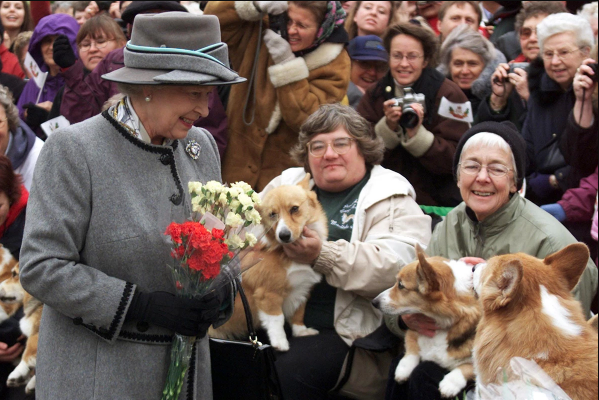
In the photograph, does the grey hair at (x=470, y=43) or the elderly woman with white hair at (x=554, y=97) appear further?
the grey hair at (x=470, y=43)

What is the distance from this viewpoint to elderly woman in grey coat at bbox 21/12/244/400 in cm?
254

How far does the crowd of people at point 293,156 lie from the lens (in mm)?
2615

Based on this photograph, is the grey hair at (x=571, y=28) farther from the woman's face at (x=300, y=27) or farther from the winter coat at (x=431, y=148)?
the woman's face at (x=300, y=27)

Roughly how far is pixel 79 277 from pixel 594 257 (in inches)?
141

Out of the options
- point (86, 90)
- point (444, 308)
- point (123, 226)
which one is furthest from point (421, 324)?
point (86, 90)

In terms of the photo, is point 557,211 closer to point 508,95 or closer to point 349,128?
point 508,95

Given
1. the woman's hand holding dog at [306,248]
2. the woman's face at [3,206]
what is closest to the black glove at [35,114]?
the woman's face at [3,206]

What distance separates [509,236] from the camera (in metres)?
3.62

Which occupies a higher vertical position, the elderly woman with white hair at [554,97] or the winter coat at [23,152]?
the elderly woman with white hair at [554,97]

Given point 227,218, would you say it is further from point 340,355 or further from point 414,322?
point 340,355

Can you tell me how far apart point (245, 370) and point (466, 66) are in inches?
148

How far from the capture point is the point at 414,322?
360 cm

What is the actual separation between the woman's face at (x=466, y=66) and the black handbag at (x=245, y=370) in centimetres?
356

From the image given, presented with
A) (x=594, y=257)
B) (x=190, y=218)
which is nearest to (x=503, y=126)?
(x=594, y=257)
